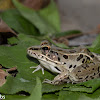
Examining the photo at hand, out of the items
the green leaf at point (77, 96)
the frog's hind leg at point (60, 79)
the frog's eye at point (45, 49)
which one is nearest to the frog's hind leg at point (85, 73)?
the frog's hind leg at point (60, 79)

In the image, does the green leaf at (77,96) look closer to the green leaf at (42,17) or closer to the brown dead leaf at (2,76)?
the brown dead leaf at (2,76)

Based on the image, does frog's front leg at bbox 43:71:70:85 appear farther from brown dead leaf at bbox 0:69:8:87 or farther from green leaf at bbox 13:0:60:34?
green leaf at bbox 13:0:60:34

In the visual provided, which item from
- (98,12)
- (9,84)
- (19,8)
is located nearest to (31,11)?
(19,8)

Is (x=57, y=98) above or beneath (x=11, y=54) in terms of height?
beneath

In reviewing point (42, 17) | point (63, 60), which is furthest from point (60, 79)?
point (42, 17)

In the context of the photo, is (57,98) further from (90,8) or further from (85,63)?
(90,8)

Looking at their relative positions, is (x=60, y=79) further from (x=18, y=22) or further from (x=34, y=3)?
(x=34, y=3)
